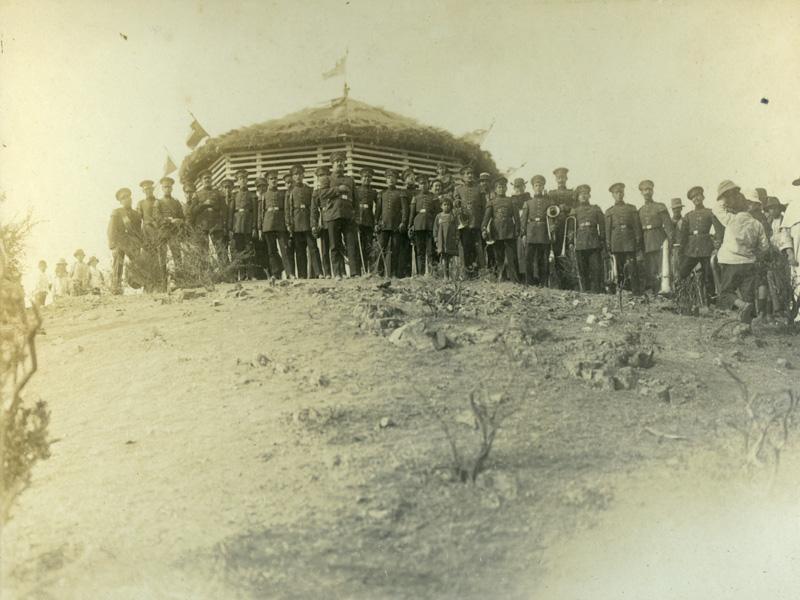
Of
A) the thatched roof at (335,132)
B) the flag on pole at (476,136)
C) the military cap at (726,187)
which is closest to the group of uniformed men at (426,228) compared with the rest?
the flag on pole at (476,136)

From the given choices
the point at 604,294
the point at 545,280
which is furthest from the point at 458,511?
the point at 545,280

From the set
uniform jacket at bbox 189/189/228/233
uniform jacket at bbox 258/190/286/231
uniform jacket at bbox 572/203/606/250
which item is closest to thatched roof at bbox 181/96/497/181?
→ uniform jacket at bbox 189/189/228/233

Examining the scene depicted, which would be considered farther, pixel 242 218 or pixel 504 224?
pixel 242 218

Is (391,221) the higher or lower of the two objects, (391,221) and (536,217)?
the higher

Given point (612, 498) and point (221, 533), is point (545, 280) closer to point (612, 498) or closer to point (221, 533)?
point (612, 498)

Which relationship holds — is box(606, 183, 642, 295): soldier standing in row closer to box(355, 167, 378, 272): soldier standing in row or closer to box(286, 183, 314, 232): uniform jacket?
box(355, 167, 378, 272): soldier standing in row

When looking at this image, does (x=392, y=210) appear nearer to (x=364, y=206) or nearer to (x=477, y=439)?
(x=364, y=206)

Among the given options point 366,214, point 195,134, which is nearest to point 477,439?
point 366,214
